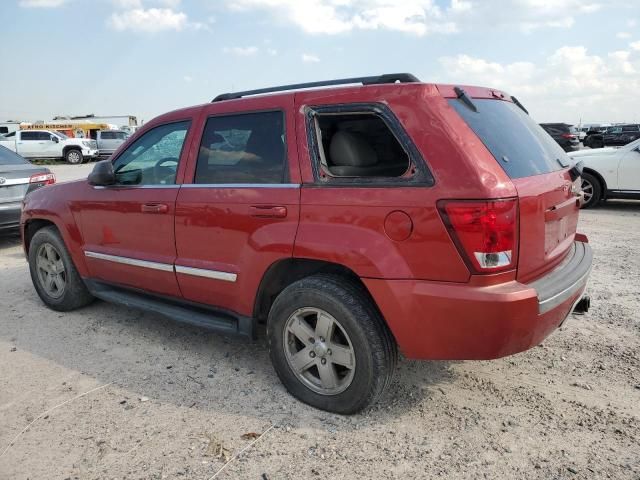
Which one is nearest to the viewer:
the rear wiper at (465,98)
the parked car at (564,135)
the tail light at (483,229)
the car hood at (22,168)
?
the tail light at (483,229)

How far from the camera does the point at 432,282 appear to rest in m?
2.54

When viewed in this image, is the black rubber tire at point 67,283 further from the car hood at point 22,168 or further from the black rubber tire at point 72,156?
the black rubber tire at point 72,156

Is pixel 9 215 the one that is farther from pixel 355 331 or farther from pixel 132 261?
pixel 355 331

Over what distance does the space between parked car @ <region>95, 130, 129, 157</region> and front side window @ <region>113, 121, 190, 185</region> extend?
2645 centimetres

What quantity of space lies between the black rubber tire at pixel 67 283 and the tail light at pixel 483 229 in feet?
Result: 11.7

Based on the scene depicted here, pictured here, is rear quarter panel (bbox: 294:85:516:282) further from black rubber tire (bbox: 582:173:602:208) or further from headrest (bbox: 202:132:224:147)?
black rubber tire (bbox: 582:173:602:208)

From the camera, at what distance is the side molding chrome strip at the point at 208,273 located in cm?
330

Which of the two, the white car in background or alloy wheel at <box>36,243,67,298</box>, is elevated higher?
the white car in background

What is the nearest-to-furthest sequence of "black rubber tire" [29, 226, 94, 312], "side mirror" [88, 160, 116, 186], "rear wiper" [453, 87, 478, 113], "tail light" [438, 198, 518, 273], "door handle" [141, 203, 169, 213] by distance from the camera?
1. "tail light" [438, 198, 518, 273]
2. "rear wiper" [453, 87, 478, 113]
3. "door handle" [141, 203, 169, 213]
4. "side mirror" [88, 160, 116, 186]
5. "black rubber tire" [29, 226, 94, 312]

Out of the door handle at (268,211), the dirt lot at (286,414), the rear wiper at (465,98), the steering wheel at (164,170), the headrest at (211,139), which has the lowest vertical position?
the dirt lot at (286,414)

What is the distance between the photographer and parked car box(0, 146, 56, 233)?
295 inches

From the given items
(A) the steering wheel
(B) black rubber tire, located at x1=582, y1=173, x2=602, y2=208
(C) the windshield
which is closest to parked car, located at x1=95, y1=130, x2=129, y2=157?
(C) the windshield

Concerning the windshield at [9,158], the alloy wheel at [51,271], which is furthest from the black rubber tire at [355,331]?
the windshield at [9,158]

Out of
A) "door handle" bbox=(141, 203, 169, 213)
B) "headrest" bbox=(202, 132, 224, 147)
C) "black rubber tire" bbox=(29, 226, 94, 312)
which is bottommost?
"black rubber tire" bbox=(29, 226, 94, 312)
